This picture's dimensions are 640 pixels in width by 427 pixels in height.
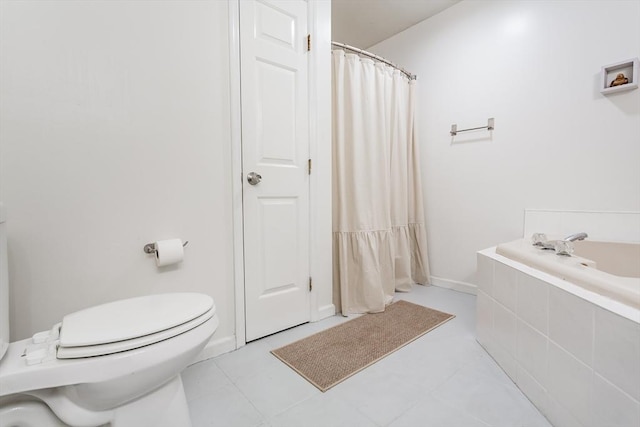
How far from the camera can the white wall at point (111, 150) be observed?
999 millimetres

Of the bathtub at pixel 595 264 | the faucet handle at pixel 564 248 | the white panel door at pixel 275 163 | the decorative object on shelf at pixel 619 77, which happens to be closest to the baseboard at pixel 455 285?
the bathtub at pixel 595 264

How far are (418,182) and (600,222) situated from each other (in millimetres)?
1177

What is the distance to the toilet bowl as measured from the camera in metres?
0.71

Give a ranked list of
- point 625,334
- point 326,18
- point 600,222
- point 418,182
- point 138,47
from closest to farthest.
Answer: point 625,334, point 138,47, point 600,222, point 326,18, point 418,182

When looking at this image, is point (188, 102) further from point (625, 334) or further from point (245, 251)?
point (625, 334)

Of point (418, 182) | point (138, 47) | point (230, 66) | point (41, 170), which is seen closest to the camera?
point (41, 170)

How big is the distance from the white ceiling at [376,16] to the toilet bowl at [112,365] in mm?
2487

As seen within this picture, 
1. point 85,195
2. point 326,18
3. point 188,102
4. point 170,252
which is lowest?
point 170,252

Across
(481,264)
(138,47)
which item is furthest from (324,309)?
(138,47)

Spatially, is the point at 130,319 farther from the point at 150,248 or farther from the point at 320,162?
the point at 320,162

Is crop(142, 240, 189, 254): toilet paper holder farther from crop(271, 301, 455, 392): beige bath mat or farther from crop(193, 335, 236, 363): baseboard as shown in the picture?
crop(271, 301, 455, 392): beige bath mat

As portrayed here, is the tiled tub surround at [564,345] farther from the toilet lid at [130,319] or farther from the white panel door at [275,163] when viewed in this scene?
the toilet lid at [130,319]

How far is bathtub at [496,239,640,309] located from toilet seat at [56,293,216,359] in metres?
1.23

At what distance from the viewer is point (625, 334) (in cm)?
73
